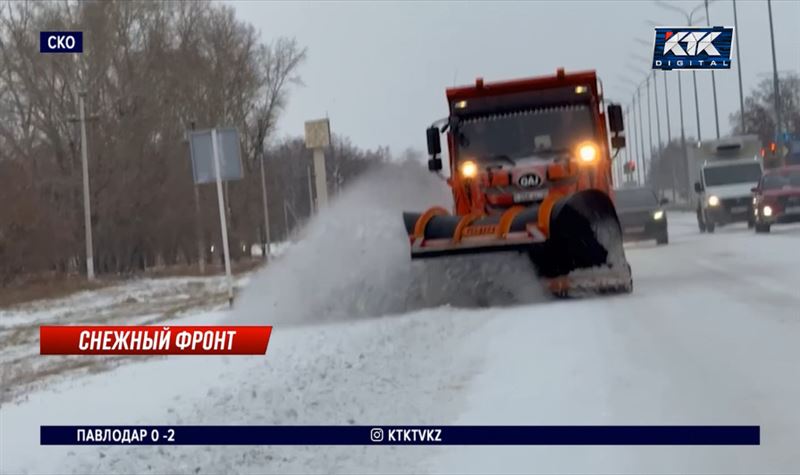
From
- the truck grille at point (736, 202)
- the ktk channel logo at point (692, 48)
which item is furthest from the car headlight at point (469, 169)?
the truck grille at point (736, 202)

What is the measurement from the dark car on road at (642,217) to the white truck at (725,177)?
4.71 metres

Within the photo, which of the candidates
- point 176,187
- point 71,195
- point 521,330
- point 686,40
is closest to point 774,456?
point 686,40

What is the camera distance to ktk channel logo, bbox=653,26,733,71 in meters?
5.30

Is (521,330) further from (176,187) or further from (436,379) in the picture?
(176,187)

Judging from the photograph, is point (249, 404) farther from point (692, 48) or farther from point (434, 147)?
point (434, 147)

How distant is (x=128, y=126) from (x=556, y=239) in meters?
5.22

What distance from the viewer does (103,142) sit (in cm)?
1124

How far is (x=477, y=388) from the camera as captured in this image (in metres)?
6.28

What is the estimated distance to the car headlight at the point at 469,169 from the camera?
46.1ft

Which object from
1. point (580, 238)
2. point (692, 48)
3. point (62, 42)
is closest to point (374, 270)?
point (580, 238)

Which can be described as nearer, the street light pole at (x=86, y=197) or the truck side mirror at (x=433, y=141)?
the street light pole at (x=86, y=197)

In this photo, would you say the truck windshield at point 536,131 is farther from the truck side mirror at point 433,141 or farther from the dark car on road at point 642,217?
the dark car on road at point 642,217

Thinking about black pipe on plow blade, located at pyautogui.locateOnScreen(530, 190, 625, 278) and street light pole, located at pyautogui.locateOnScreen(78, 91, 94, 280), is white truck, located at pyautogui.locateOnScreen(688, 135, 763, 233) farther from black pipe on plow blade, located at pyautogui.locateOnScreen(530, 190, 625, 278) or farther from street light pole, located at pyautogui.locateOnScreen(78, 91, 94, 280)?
street light pole, located at pyautogui.locateOnScreen(78, 91, 94, 280)

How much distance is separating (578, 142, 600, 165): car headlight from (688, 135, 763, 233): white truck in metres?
19.1
